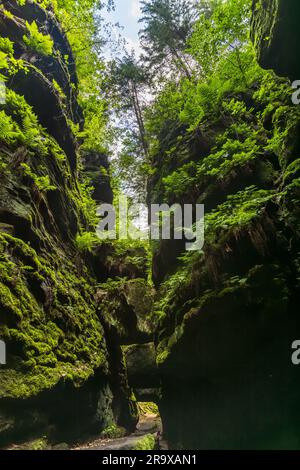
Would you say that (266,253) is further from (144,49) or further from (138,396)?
(144,49)

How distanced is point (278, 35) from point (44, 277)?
7.14 m

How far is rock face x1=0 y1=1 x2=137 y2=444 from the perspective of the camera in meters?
4.89

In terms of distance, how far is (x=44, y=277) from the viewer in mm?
6516

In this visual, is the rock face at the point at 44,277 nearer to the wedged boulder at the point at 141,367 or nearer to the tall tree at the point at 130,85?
the wedged boulder at the point at 141,367

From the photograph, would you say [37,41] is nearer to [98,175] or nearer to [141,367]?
[98,175]

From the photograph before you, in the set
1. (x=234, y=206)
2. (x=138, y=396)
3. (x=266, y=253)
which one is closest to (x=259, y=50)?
A: (x=234, y=206)

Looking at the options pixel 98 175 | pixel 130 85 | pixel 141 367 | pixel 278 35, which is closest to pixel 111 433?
pixel 141 367

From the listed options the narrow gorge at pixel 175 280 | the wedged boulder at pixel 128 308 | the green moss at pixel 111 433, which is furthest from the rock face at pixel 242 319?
the wedged boulder at pixel 128 308

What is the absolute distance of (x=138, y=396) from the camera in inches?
497

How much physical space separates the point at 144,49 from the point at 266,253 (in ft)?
61.8

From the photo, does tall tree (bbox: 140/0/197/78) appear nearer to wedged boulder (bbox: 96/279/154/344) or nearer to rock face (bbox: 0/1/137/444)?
rock face (bbox: 0/1/137/444)

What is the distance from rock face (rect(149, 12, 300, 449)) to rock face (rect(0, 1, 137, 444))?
2016mm

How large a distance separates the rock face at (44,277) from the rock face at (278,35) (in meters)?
5.60

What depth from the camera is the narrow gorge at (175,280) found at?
5.68 meters
